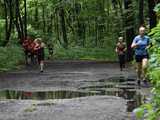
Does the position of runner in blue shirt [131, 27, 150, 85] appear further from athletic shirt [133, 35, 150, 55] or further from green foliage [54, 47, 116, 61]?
green foliage [54, 47, 116, 61]

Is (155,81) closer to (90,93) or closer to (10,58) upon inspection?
(90,93)

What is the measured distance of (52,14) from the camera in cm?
6888

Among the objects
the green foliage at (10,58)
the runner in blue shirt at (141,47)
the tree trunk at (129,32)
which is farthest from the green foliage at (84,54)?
the runner in blue shirt at (141,47)

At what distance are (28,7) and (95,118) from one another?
50423 millimetres

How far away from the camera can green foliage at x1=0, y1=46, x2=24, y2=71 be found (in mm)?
31062

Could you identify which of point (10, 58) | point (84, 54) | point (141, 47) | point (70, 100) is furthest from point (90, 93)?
point (84, 54)

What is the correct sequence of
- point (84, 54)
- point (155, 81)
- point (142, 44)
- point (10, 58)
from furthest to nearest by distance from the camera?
point (84, 54), point (10, 58), point (142, 44), point (155, 81)

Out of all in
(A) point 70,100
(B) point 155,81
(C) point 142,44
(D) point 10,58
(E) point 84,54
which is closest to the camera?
(B) point 155,81

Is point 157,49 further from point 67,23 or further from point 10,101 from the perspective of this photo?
point 67,23

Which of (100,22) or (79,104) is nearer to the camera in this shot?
(79,104)

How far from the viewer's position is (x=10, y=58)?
3412cm

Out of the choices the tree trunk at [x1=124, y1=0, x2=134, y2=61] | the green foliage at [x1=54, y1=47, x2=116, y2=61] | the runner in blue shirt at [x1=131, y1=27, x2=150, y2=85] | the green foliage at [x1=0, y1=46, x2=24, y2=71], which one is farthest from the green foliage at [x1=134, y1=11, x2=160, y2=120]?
the green foliage at [x1=54, y1=47, x2=116, y2=61]

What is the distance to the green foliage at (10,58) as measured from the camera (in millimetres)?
31062

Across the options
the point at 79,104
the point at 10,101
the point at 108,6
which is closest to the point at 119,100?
the point at 79,104
